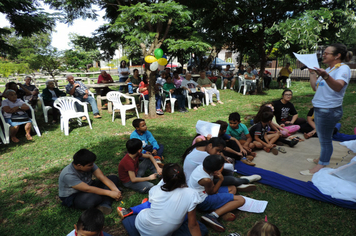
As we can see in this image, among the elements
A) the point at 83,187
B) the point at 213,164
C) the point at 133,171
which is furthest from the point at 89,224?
the point at 133,171

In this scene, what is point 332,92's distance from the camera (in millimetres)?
3002

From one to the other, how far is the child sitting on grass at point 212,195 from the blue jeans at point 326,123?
1.55 metres

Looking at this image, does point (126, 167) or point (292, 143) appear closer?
point (126, 167)

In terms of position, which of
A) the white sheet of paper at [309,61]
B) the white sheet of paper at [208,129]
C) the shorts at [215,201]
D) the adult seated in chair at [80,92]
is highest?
the white sheet of paper at [309,61]

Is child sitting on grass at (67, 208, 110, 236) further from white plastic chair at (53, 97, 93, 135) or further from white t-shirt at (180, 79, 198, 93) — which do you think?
white t-shirt at (180, 79, 198, 93)

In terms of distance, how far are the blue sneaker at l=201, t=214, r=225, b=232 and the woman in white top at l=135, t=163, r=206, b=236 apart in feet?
1.15

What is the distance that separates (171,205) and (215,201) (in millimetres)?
848

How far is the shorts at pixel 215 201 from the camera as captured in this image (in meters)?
2.69

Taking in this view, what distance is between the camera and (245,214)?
9.09ft

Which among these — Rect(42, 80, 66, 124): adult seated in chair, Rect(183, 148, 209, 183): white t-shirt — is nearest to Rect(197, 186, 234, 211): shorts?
Rect(183, 148, 209, 183): white t-shirt

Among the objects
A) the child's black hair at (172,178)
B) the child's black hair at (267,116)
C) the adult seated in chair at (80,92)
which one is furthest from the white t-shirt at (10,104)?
the child's black hair at (267,116)

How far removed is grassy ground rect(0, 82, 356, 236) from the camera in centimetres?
260

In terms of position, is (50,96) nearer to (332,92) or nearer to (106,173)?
(106,173)

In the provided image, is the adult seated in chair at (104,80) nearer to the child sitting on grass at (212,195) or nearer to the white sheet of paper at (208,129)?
the white sheet of paper at (208,129)
